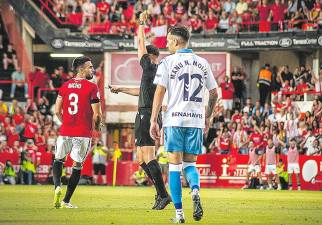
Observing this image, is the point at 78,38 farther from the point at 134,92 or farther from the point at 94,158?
the point at 134,92

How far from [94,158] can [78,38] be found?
8.44 metres

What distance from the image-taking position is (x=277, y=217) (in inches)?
521

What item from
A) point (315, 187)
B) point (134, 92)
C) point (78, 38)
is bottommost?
point (315, 187)

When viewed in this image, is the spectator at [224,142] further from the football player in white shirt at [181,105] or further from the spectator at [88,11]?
the football player in white shirt at [181,105]

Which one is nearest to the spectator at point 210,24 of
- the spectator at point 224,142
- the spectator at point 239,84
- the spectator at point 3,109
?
the spectator at point 239,84

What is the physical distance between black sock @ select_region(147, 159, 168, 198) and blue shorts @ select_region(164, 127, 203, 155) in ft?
9.42

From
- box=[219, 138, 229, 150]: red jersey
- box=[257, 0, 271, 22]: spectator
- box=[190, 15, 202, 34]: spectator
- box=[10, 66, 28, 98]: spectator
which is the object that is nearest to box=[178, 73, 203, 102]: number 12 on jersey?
box=[219, 138, 229, 150]: red jersey

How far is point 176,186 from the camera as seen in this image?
12000mm

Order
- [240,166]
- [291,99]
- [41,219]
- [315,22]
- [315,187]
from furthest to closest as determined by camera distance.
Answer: [315,22]
[291,99]
[240,166]
[315,187]
[41,219]

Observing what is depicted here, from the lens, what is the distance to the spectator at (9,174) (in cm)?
3130

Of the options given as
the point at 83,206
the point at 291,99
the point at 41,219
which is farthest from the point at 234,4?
the point at 41,219

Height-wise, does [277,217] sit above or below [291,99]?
below

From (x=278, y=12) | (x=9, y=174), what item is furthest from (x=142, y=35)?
(x=278, y=12)

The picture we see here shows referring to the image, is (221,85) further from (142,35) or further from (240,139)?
(142,35)
